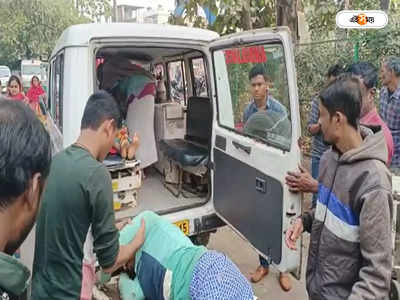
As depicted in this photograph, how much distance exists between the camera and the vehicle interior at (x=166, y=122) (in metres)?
3.90

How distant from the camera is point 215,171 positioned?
341cm

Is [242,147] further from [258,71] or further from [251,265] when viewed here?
[251,265]

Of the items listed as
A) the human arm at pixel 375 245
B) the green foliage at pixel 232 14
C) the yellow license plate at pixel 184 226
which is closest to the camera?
the human arm at pixel 375 245

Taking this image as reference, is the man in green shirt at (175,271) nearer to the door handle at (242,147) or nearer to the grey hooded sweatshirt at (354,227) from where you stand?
the grey hooded sweatshirt at (354,227)

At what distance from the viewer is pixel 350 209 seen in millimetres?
1659

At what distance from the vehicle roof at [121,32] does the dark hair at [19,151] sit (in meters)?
1.95

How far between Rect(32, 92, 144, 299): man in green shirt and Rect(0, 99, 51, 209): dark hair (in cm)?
87

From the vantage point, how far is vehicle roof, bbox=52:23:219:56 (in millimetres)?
2767

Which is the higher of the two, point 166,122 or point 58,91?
point 58,91

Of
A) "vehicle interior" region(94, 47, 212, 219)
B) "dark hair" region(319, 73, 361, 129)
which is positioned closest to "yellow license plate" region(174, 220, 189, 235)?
"vehicle interior" region(94, 47, 212, 219)

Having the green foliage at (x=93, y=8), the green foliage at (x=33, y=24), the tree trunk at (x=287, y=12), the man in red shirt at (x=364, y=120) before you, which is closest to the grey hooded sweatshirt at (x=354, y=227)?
the man in red shirt at (x=364, y=120)

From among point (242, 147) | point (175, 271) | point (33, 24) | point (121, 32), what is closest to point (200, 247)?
point (175, 271)

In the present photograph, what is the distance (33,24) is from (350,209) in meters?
29.1

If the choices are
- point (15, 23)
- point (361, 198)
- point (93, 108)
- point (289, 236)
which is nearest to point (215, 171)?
point (289, 236)
